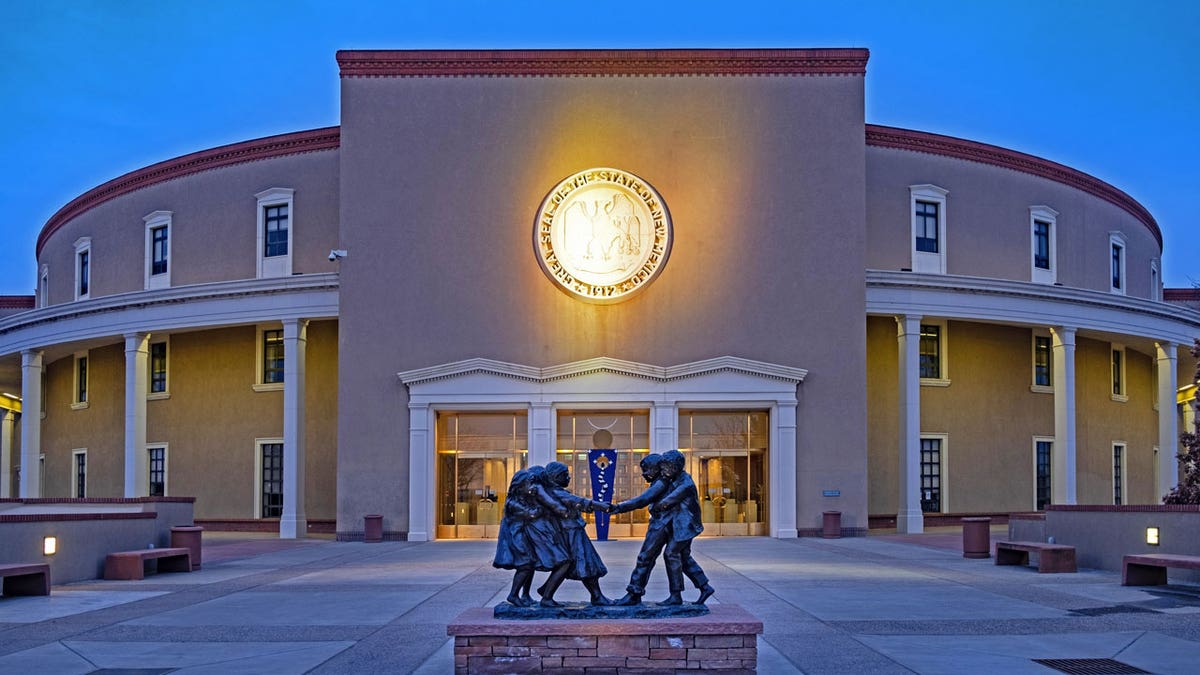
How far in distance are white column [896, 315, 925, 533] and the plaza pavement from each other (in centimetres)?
904

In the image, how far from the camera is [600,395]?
107 ft

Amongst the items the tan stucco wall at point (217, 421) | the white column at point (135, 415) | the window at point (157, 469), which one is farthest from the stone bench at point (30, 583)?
the window at point (157, 469)

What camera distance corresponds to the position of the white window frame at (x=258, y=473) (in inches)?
1512

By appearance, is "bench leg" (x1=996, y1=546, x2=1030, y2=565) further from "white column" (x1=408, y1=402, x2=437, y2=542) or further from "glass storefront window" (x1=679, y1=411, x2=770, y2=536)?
"white column" (x1=408, y1=402, x2=437, y2=542)

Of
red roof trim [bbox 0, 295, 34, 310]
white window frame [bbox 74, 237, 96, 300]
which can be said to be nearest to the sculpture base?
white window frame [bbox 74, 237, 96, 300]

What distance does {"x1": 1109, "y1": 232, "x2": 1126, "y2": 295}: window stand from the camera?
145 feet

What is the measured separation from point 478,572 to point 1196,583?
40.1 feet

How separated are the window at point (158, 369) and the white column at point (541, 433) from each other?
15.0 metres

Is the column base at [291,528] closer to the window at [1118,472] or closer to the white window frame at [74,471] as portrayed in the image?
the white window frame at [74,471]

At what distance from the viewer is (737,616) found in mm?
11320

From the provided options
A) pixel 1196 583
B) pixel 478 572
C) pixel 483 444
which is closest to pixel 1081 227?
pixel 483 444

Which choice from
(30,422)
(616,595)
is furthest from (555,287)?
(30,422)

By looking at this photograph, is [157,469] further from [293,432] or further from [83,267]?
[83,267]

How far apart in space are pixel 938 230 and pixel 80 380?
30.7m
